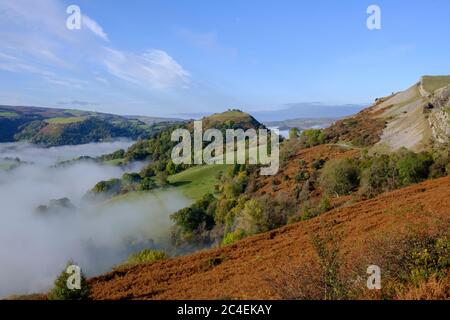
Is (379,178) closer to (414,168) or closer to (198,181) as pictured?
(414,168)

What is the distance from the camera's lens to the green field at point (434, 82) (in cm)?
10981

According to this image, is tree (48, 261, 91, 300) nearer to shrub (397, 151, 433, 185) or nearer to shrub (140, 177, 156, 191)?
shrub (397, 151, 433, 185)

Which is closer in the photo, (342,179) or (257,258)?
(257,258)

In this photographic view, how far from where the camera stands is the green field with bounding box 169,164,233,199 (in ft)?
346

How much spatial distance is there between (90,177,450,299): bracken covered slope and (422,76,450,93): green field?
8363 centimetres

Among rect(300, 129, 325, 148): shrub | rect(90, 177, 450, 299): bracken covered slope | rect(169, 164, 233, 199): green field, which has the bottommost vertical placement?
rect(169, 164, 233, 199): green field

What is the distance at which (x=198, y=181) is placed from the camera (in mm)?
115875

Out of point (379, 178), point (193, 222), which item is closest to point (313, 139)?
point (193, 222)

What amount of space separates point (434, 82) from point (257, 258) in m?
110

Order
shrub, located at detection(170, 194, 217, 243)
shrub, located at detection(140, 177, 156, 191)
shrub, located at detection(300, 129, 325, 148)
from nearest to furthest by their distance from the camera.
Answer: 1. shrub, located at detection(170, 194, 217, 243)
2. shrub, located at detection(300, 129, 325, 148)
3. shrub, located at detection(140, 177, 156, 191)

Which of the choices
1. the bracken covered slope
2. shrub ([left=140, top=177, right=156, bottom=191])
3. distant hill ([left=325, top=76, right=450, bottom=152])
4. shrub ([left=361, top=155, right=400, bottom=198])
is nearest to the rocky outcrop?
distant hill ([left=325, top=76, right=450, bottom=152])

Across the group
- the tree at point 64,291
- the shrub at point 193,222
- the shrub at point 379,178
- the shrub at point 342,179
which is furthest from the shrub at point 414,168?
the tree at point 64,291
